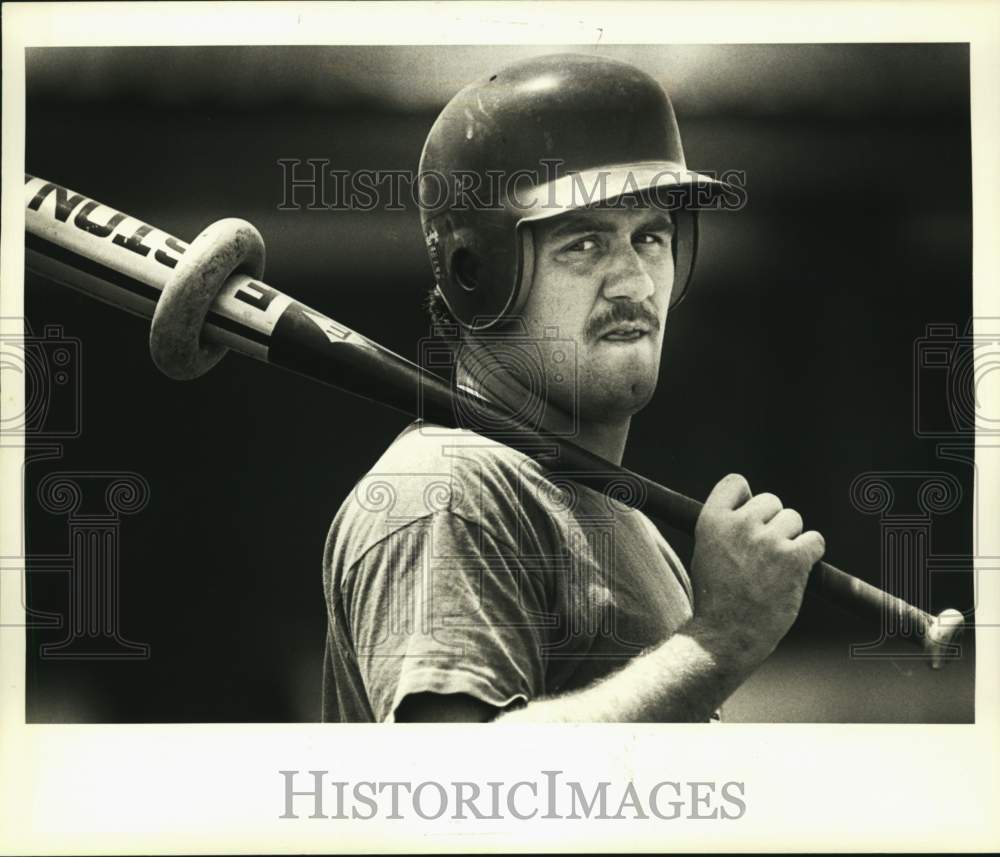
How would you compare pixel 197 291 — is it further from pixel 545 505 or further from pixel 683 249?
pixel 683 249

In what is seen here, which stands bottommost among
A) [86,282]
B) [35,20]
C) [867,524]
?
[867,524]

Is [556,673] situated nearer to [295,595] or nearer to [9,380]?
[295,595]

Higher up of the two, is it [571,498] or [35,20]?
[35,20]

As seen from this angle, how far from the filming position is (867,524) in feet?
12.6

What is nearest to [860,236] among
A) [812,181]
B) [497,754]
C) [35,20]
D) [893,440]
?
[812,181]

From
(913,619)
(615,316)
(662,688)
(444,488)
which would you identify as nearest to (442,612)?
(444,488)

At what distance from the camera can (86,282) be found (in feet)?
12.2

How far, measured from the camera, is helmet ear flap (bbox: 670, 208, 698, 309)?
379 centimetres

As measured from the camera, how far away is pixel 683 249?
381 cm

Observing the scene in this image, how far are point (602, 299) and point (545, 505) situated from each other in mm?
596

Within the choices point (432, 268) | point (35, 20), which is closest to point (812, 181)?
point (432, 268)

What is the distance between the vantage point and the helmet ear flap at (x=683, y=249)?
12.4 feet

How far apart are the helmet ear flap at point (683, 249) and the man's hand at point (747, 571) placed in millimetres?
582

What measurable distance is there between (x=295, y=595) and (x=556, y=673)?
30.4 inches
